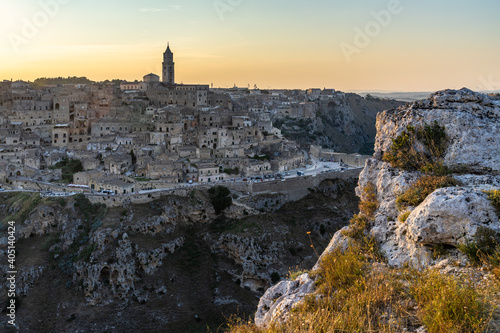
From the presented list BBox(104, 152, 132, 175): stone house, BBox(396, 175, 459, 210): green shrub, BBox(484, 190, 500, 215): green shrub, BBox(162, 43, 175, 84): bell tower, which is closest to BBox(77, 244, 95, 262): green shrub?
BBox(104, 152, 132, 175): stone house

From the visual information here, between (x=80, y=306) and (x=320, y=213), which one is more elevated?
(x=320, y=213)

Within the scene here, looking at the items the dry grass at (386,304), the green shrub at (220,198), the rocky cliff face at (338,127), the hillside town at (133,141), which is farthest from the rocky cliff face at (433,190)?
the rocky cliff face at (338,127)

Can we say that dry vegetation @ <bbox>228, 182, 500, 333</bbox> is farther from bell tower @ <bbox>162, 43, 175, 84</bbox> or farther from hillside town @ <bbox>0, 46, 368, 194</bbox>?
bell tower @ <bbox>162, 43, 175, 84</bbox>

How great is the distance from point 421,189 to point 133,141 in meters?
38.9

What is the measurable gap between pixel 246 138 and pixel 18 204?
2253 cm

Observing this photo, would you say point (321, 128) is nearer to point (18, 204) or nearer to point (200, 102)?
point (200, 102)

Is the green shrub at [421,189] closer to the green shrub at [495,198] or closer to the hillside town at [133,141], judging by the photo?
the green shrub at [495,198]

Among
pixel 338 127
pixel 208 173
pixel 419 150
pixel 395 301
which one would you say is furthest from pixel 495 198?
pixel 338 127

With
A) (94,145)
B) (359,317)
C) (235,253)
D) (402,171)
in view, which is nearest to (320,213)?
(235,253)

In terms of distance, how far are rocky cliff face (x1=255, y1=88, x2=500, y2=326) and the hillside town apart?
2768 centimetres

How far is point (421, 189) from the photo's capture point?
20.2ft

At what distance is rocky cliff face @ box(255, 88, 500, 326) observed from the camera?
515cm

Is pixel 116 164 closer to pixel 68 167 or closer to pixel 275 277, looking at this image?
pixel 68 167

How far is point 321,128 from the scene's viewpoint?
70438 millimetres
